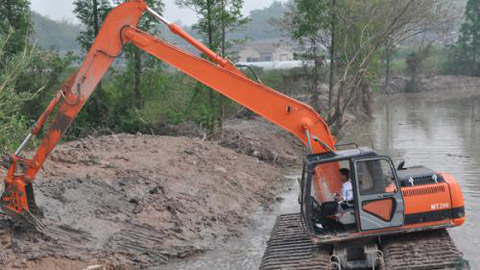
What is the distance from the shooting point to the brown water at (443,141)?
47.3 ft

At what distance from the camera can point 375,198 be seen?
9.30m

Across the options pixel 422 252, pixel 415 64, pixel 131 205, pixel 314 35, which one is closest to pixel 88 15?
pixel 314 35

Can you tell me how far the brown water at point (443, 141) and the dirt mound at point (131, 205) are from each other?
203 inches

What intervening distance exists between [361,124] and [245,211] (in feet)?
71.3

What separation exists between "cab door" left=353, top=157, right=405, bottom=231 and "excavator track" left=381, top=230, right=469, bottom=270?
1.22 ft

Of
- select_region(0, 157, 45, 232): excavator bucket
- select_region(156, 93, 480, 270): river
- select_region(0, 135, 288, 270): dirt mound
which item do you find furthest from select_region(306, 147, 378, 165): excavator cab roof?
select_region(0, 157, 45, 232): excavator bucket

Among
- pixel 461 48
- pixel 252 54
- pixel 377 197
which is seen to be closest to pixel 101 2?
pixel 377 197

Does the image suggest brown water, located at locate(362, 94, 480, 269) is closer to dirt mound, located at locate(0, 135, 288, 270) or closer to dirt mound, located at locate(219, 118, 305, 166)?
dirt mound, located at locate(219, 118, 305, 166)

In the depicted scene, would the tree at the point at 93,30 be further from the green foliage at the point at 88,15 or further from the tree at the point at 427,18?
the tree at the point at 427,18

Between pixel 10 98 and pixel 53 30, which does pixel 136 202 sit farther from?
pixel 53 30

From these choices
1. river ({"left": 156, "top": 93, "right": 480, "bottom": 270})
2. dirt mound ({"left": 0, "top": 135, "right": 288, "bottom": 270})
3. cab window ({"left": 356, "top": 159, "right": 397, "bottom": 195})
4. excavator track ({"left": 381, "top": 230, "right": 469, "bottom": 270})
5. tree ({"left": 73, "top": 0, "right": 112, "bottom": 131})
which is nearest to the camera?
excavator track ({"left": 381, "top": 230, "right": 469, "bottom": 270})

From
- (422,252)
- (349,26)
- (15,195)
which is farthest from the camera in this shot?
(349,26)

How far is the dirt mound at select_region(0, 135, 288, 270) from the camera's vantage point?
37.6ft

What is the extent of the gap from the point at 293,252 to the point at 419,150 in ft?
52.6
